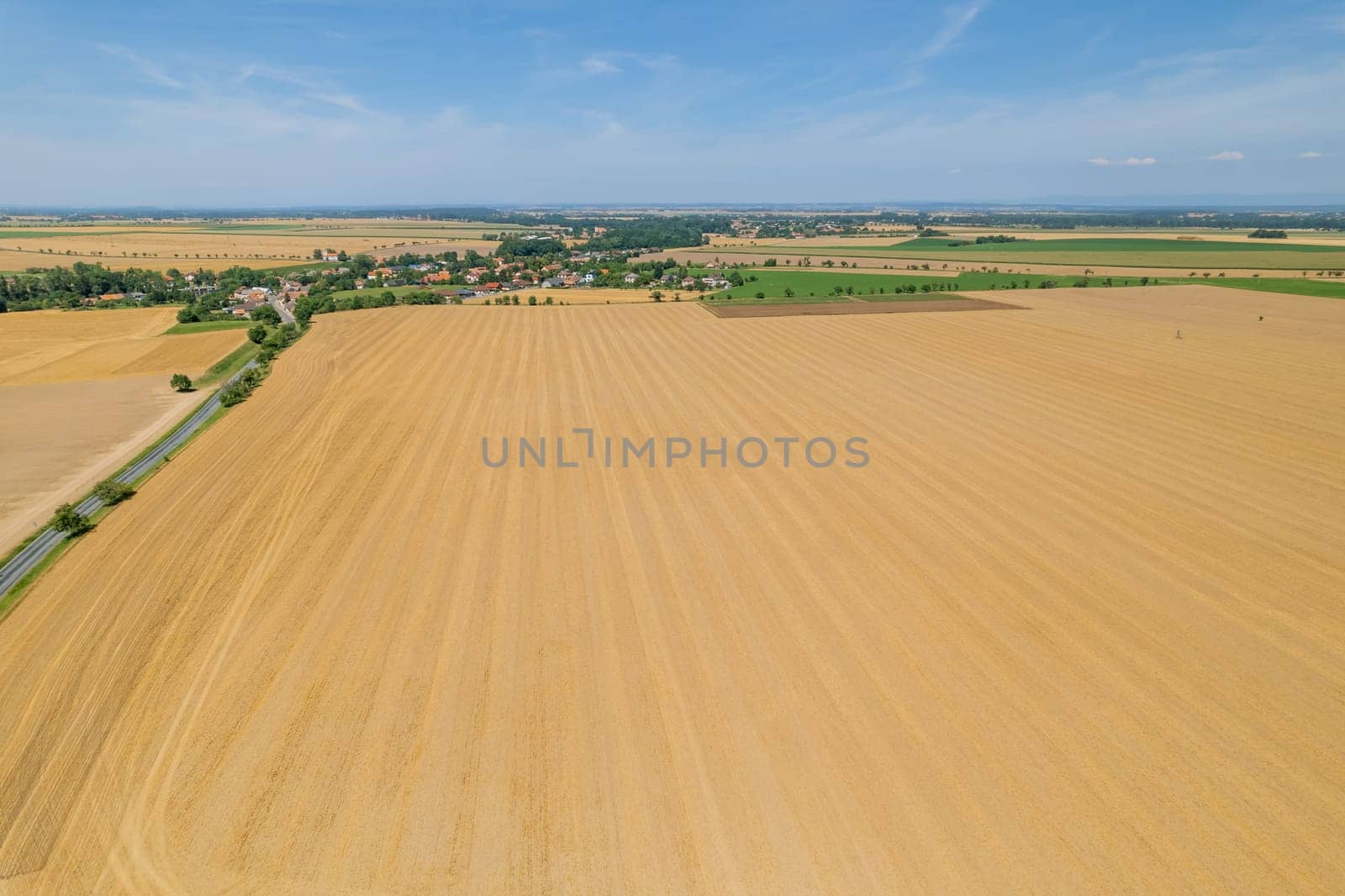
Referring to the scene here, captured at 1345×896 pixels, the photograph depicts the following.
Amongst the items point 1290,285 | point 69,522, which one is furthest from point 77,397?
point 1290,285

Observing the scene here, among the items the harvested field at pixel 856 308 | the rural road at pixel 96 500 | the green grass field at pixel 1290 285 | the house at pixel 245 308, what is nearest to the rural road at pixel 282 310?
the house at pixel 245 308

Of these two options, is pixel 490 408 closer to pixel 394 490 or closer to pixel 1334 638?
pixel 394 490

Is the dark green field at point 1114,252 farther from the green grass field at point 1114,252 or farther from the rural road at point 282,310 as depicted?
the rural road at point 282,310

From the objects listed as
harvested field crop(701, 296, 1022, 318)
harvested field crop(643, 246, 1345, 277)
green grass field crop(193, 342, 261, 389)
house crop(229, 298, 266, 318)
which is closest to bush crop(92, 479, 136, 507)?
green grass field crop(193, 342, 261, 389)

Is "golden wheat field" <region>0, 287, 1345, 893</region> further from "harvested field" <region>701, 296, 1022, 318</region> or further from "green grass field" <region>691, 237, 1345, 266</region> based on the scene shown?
"green grass field" <region>691, 237, 1345, 266</region>

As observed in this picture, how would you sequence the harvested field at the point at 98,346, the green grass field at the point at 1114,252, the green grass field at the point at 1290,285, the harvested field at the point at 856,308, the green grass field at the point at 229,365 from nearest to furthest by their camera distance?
1. the green grass field at the point at 229,365
2. the harvested field at the point at 98,346
3. the harvested field at the point at 856,308
4. the green grass field at the point at 1290,285
5. the green grass field at the point at 1114,252
